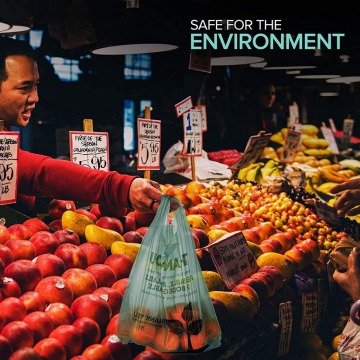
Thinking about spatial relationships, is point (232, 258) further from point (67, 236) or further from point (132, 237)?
point (67, 236)

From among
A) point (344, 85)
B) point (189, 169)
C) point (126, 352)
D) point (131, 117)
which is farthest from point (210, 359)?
point (344, 85)

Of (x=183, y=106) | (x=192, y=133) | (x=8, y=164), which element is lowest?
(x=8, y=164)

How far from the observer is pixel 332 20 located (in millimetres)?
3625

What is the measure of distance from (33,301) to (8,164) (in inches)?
25.1

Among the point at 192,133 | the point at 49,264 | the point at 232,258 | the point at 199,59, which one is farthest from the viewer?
the point at 192,133

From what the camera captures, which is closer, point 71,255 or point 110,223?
point 71,255

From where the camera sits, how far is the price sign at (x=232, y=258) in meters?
3.01

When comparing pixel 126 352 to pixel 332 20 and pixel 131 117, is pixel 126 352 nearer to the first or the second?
pixel 131 117

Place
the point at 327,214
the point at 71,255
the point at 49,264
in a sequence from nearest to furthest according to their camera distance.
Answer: the point at 49,264 < the point at 71,255 < the point at 327,214

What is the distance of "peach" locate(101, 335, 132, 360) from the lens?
2376mm

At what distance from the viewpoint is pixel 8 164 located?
266cm

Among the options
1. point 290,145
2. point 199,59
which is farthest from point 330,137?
point 199,59

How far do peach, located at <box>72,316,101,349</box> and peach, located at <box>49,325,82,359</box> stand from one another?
1.3 inches

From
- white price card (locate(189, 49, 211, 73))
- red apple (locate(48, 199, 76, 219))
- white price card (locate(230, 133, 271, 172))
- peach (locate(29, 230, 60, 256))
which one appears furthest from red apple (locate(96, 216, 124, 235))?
white price card (locate(230, 133, 271, 172))
